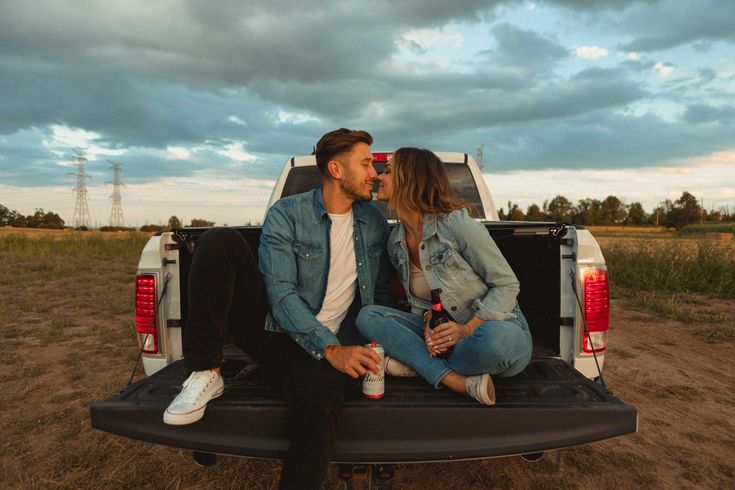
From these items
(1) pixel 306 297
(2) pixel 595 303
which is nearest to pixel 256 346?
(1) pixel 306 297

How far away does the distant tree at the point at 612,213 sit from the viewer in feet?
339

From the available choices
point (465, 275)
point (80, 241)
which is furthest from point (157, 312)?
point (80, 241)

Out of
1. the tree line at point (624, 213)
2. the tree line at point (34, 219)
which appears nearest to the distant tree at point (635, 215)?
the tree line at point (624, 213)

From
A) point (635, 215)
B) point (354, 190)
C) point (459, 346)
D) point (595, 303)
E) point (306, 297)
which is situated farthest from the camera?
point (635, 215)

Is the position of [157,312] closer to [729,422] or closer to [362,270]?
[362,270]

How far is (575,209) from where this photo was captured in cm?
11100

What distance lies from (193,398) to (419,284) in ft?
4.40

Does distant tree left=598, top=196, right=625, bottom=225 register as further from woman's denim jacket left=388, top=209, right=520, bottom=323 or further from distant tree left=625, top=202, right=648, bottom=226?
woman's denim jacket left=388, top=209, right=520, bottom=323

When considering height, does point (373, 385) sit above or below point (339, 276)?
below

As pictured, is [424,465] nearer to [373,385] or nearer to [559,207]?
[373,385]

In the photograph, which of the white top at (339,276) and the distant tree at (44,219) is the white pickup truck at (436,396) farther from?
the distant tree at (44,219)

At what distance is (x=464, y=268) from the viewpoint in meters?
2.64

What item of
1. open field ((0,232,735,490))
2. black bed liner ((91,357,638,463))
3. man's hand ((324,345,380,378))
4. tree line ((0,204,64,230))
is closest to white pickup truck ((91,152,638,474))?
black bed liner ((91,357,638,463))

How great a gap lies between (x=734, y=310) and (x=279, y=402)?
836cm
